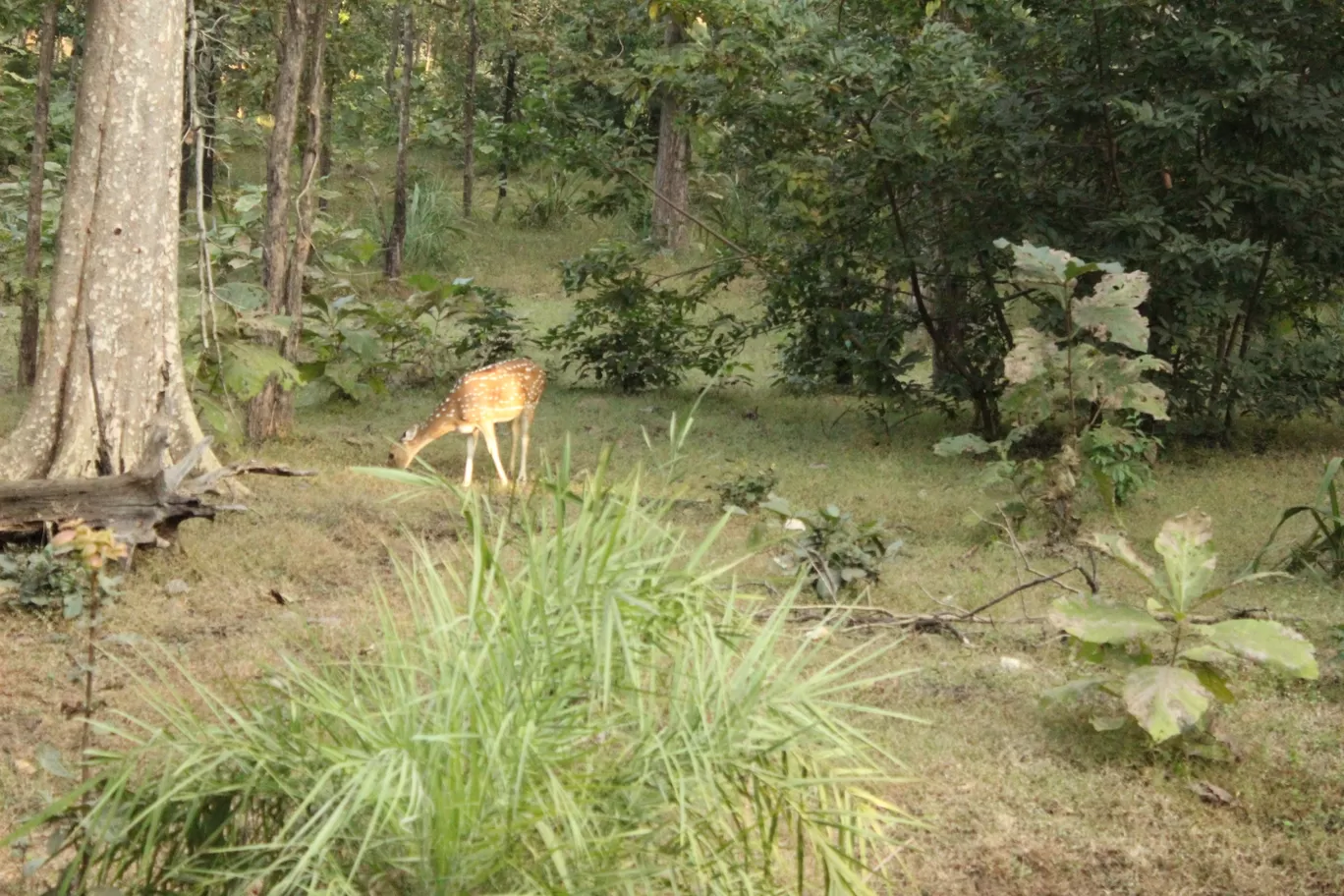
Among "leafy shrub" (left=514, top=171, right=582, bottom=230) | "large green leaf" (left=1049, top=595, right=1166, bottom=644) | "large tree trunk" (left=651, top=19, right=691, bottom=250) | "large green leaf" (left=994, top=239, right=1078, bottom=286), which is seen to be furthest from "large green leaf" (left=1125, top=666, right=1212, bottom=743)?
"leafy shrub" (left=514, top=171, right=582, bottom=230)

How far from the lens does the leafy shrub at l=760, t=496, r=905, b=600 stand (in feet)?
26.6

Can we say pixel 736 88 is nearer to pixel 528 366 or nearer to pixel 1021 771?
pixel 528 366

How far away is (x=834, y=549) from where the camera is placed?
8.15 metres

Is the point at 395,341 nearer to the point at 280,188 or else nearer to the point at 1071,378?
the point at 280,188

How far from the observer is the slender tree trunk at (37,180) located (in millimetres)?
12430

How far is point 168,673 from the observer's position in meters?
6.61

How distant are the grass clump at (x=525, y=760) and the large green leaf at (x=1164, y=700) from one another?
6.70 feet

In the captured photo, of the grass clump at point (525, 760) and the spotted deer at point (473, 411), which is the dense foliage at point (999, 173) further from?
the grass clump at point (525, 760)

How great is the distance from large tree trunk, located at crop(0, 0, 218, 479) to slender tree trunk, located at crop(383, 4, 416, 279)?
9.29 meters

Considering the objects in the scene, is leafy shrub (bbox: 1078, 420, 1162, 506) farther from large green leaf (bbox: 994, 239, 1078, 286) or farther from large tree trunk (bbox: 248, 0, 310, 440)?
large tree trunk (bbox: 248, 0, 310, 440)

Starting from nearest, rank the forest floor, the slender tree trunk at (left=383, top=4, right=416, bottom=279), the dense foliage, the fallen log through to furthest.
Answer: the forest floor < the fallen log < the dense foliage < the slender tree trunk at (left=383, top=4, right=416, bottom=279)

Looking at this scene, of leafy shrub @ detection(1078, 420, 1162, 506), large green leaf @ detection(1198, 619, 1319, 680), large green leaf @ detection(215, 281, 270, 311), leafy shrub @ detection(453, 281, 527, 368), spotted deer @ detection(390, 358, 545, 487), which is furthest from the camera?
leafy shrub @ detection(453, 281, 527, 368)

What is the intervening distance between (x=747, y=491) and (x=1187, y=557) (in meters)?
4.30

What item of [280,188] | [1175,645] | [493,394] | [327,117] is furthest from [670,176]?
[1175,645]
